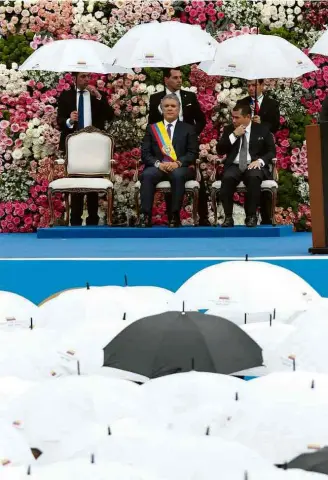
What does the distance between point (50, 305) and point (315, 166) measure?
4.73m

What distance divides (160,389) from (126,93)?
11.5 m

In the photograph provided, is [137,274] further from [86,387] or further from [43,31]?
[43,31]

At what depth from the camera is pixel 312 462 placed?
2.35 metres

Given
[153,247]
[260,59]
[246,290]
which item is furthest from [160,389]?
[260,59]

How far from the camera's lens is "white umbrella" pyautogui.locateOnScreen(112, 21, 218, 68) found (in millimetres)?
12820

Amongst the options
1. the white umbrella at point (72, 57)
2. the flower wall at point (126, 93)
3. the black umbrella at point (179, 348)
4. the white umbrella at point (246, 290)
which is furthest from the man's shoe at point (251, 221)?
the black umbrella at point (179, 348)

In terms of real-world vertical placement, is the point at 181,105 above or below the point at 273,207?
above

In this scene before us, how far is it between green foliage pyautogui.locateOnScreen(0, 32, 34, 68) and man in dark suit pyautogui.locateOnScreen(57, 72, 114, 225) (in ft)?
3.25

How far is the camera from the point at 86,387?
2984mm

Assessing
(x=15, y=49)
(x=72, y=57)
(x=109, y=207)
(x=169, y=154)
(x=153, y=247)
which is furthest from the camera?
(x=15, y=49)

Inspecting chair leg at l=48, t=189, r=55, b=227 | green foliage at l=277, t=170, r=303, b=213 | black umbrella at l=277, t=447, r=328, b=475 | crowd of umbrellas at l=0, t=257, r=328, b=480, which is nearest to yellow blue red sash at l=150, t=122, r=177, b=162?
chair leg at l=48, t=189, r=55, b=227

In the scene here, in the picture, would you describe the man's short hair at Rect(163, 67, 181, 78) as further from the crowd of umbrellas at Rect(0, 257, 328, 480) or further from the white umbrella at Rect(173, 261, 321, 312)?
the crowd of umbrellas at Rect(0, 257, 328, 480)

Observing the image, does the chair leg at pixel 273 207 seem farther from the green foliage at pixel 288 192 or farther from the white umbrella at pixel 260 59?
the white umbrella at pixel 260 59

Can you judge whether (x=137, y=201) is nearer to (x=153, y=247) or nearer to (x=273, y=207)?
(x=273, y=207)
